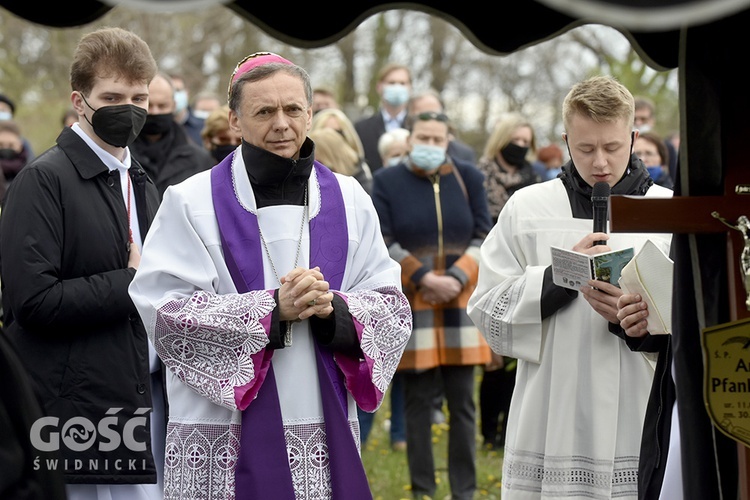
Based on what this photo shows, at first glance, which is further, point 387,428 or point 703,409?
point 387,428

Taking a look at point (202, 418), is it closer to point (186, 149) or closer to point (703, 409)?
point (703, 409)

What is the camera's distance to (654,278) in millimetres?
3910

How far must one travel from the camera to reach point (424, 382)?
23.5 feet

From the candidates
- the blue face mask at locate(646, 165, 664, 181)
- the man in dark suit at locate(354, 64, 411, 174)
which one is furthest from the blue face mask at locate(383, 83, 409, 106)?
the blue face mask at locate(646, 165, 664, 181)

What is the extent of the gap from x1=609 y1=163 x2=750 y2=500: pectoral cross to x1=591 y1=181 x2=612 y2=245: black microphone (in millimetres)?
1404

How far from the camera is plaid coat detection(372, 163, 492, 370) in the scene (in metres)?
7.10

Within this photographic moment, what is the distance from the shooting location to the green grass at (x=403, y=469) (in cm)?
727

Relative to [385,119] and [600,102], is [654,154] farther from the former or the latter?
[600,102]

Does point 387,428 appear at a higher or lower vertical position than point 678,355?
lower

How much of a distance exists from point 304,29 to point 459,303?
141 inches

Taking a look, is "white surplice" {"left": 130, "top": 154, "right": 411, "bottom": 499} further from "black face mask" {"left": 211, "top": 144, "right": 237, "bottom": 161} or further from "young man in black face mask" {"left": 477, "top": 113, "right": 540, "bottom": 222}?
"young man in black face mask" {"left": 477, "top": 113, "right": 540, "bottom": 222}

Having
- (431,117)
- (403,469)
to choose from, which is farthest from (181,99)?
(403,469)

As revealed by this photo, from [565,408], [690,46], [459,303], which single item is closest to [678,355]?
[690,46]

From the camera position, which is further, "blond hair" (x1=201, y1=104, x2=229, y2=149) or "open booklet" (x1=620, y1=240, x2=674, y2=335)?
"blond hair" (x1=201, y1=104, x2=229, y2=149)
